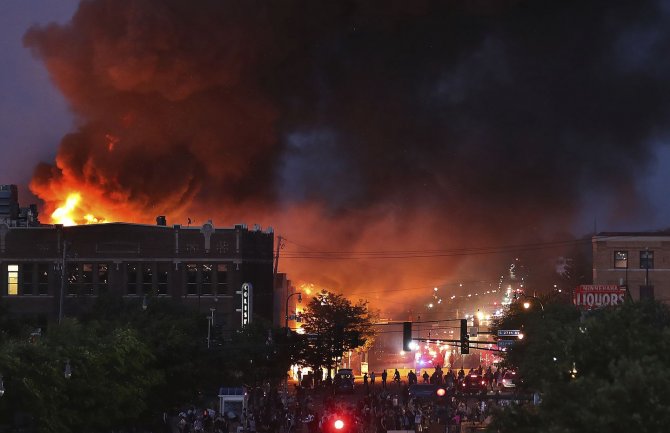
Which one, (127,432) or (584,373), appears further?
(127,432)

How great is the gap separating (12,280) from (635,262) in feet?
129

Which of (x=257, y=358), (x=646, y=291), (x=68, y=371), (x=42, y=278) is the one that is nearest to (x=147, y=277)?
(x=42, y=278)

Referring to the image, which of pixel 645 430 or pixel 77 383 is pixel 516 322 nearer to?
pixel 77 383

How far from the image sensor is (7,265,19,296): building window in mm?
69000

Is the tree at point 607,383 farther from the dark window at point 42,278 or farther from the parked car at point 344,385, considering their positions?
the dark window at point 42,278

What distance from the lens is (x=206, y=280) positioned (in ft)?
229

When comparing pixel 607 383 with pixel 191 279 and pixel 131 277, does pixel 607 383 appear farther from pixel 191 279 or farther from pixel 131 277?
pixel 131 277

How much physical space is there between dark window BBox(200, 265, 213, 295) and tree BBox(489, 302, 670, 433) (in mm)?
48114

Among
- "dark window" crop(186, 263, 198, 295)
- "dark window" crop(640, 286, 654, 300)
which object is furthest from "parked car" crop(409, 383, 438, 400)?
"dark window" crop(640, 286, 654, 300)

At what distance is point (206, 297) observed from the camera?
227 ft

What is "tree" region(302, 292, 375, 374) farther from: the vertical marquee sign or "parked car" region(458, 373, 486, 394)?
"parked car" region(458, 373, 486, 394)

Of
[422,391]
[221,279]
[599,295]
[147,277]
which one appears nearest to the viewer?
[422,391]

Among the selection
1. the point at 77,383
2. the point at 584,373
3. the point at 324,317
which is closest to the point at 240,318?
the point at 324,317

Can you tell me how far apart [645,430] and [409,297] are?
402 ft
